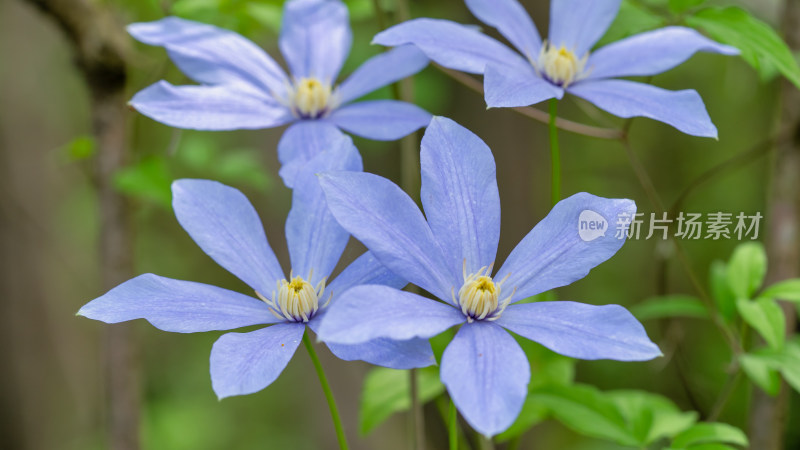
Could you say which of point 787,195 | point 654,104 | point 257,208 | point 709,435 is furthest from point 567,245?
point 257,208

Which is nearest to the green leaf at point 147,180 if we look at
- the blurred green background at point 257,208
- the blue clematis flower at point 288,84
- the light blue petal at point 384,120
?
the blurred green background at point 257,208

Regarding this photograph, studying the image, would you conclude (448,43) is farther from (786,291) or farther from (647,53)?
(786,291)

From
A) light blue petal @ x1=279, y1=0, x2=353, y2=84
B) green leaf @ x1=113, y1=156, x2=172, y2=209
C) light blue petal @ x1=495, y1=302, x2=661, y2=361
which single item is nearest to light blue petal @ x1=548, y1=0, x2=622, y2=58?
light blue petal @ x1=279, y1=0, x2=353, y2=84

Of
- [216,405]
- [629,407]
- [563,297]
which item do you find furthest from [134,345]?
[216,405]

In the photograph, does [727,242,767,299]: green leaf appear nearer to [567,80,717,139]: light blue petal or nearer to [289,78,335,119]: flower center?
[567,80,717,139]: light blue petal

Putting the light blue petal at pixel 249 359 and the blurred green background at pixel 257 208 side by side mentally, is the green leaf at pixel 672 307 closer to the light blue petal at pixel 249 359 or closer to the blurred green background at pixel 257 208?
the blurred green background at pixel 257 208

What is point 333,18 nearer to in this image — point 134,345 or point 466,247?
point 466,247
